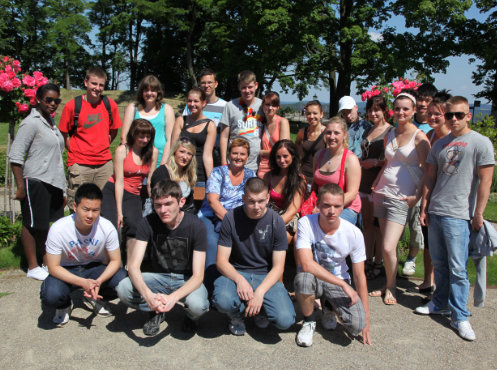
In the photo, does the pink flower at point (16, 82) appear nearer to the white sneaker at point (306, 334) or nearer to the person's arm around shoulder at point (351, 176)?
the person's arm around shoulder at point (351, 176)

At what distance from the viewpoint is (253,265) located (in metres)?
3.94

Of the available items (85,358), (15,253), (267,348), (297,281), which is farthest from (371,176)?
(15,253)

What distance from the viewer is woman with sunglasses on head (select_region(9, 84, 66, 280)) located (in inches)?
179

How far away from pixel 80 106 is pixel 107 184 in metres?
1.04

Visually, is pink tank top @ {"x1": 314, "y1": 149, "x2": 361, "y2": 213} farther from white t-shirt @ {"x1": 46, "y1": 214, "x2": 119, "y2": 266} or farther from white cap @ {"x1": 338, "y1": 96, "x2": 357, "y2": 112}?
white t-shirt @ {"x1": 46, "y1": 214, "x2": 119, "y2": 266}

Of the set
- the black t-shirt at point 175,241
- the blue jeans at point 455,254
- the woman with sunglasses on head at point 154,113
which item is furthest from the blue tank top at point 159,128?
the blue jeans at point 455,254

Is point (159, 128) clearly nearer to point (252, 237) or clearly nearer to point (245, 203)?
point (245, 203)

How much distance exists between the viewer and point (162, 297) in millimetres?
3490

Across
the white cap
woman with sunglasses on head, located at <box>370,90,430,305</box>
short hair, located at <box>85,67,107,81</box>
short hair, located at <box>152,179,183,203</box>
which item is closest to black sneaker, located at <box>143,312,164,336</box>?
short hair, located at <box>152,179,183,203</box>

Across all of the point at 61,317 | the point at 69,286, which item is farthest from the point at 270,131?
the point at 61,317

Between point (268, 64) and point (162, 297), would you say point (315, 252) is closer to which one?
point (162, 297)

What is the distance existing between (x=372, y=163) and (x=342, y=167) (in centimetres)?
68

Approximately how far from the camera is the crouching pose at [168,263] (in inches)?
142

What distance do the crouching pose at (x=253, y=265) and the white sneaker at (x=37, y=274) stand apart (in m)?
2.20
